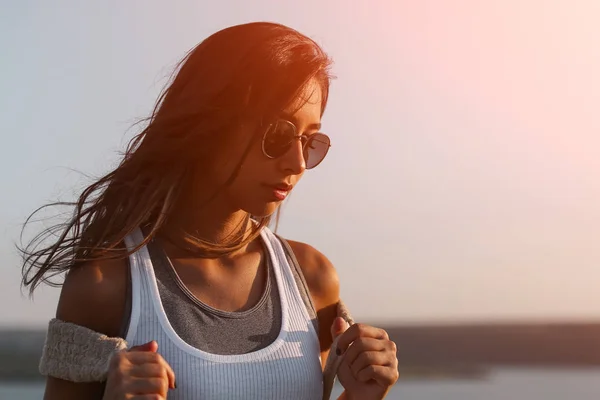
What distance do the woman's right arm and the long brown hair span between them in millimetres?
77

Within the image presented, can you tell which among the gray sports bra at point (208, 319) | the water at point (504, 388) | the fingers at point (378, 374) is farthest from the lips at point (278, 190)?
the water at point (504, 388)

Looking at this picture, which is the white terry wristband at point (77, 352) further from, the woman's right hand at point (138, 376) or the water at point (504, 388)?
the water at point (504, 388)

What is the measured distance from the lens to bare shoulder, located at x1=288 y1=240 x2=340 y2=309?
2746mm

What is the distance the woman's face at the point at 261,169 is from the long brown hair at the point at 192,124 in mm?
39

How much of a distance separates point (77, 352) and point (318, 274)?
2.90 ft

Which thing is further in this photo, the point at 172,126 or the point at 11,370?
the point at 11,370

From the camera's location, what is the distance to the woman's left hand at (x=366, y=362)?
2430 mm

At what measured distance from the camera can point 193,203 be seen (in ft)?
8.40

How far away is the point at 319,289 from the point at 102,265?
772 mm

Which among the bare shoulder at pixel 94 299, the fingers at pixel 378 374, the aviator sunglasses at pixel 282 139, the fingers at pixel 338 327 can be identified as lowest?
the fingers at pixel 378 374

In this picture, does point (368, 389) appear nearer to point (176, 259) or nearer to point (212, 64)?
point (176, 259)

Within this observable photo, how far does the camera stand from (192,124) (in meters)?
2.48

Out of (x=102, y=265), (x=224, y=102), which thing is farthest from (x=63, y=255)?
(x=224, y=102)

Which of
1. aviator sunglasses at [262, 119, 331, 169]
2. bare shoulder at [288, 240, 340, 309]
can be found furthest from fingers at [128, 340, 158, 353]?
bare shoulder at [288, 240, 340, 309]
